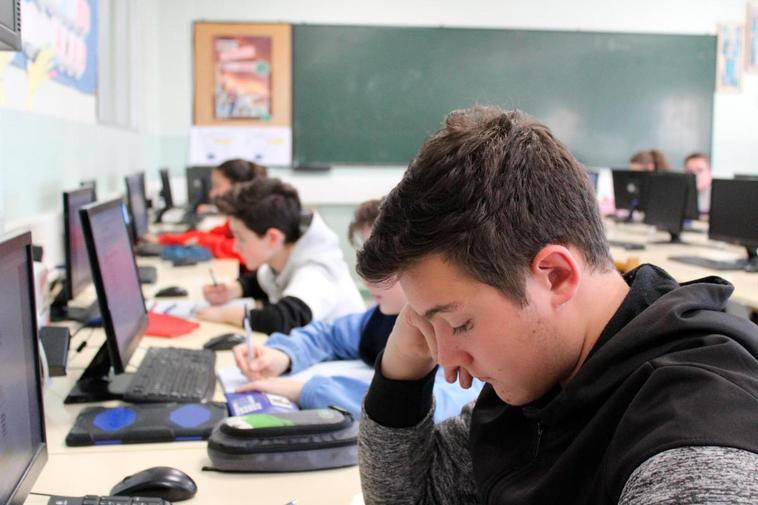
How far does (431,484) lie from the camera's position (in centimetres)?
120

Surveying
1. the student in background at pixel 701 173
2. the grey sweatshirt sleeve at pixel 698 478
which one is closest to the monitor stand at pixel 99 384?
the grey sweatshirt sleeve at pixel 698 478

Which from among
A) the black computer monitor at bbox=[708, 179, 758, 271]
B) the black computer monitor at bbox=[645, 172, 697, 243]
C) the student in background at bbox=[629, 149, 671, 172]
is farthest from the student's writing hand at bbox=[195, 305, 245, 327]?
the student in background at bbox=[629, 149, 671, 172]

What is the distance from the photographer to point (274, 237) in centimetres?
279

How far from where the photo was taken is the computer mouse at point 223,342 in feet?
6.97

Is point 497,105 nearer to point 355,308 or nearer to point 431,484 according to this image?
point 431,484

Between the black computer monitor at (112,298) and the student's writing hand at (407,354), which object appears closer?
the student's writing hand at (407,354)

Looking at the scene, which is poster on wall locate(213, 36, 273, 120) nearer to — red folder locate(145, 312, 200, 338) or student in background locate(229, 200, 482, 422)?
red folder locate(145, 312, 200, 338)

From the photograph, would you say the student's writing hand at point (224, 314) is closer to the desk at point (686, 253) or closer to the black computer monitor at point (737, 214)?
the desk at point (686, 253)

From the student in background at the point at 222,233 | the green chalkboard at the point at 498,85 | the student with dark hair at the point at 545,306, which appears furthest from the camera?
the green chalkboard at the point at 498,85

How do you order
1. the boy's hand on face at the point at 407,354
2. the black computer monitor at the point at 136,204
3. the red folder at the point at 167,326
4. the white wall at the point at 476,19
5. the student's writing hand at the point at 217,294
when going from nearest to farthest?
the boy's hand on face at the point at 407,354
the red folder at the point at 167,326
the student's writing hand at the point at 217,294
the black computer monitor at the point at 136,204
the white wall at the point at 476,19

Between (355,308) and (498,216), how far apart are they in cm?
201

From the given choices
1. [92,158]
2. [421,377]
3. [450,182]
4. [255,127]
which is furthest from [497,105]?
[255,127]

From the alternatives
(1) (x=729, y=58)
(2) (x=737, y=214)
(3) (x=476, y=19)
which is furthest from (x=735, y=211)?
(1) (x=729, y=58)

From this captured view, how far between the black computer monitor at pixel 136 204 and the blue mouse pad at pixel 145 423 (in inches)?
95.9
